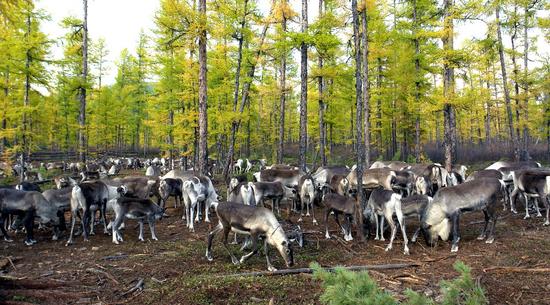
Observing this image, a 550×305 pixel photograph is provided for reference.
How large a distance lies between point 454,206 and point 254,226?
18.3 feet

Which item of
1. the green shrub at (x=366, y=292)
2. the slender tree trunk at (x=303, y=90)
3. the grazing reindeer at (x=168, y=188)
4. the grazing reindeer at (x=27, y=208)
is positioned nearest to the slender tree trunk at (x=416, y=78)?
the slender tree trunk at (x=303, y=90)

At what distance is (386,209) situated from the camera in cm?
1048

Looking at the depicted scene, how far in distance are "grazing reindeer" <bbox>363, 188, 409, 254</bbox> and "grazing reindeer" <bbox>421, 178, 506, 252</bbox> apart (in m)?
0.73

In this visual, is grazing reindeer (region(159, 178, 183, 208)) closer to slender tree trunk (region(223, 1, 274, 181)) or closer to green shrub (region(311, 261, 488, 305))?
slender tree trunk (region(223, 1, 274, 181))

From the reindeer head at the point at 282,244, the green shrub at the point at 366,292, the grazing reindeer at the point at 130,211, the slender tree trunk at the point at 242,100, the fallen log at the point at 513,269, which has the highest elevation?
the slender tree trunk at the point at 242,100

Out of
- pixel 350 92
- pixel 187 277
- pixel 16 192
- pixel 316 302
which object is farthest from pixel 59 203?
pixel 350 92

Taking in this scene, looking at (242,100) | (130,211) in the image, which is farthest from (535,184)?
(242,100)

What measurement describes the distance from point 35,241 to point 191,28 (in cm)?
988

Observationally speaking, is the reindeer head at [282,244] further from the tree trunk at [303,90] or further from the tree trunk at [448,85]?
the tree trunk at [448,85]

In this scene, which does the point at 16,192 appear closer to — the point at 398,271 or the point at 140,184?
the point at 140,184

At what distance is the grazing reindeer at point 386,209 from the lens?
1017 cm

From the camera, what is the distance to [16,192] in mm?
11523

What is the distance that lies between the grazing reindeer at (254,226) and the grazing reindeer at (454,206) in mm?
4346

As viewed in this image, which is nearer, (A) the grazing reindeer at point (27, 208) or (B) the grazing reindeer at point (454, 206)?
(B) the grazing reindeer at point (454, 206)
